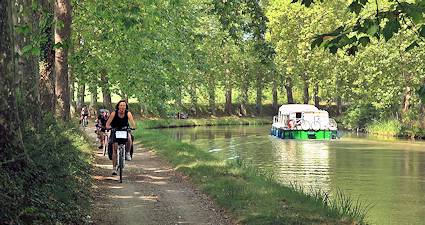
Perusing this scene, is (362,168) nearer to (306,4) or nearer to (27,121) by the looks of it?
(27,121)

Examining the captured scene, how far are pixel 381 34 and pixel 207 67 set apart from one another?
69.9 feet

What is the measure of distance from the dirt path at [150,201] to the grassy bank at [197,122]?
138 ft

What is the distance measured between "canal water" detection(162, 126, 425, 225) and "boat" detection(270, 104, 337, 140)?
18.1ft

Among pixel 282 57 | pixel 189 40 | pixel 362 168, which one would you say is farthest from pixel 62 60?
pixel 282 57

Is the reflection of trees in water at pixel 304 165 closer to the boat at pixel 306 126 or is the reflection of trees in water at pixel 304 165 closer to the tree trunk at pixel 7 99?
the boat at pixel 306 126

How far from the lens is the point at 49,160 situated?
11.6 metres

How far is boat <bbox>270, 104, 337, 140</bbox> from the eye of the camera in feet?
160

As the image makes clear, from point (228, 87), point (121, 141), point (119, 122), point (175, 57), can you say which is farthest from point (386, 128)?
point (119, 122)

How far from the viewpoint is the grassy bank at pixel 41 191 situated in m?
7.93

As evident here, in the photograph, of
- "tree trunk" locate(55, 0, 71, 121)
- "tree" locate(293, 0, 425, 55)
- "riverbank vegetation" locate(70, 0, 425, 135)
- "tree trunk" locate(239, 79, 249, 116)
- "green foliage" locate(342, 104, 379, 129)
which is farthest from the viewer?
"tree trunk" locate(239, 79, 249, 116)

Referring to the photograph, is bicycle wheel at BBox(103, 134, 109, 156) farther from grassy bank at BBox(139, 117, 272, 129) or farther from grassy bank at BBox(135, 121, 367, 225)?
grassy bank at BBox(139, 117, 272, 129)

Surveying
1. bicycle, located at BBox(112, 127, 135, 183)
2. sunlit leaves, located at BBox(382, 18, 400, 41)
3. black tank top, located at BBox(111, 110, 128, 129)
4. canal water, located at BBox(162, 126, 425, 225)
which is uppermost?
sunlit leaves, located at BBox(382, 18, 400, 41)

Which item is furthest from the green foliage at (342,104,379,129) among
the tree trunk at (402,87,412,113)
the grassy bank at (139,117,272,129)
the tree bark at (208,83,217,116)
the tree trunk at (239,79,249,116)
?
the tree trunk at (239,79,249,116)

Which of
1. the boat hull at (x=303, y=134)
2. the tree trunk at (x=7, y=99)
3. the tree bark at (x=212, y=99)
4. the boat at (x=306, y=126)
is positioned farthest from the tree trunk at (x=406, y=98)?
the tree trunk at (x=7, y=99)
